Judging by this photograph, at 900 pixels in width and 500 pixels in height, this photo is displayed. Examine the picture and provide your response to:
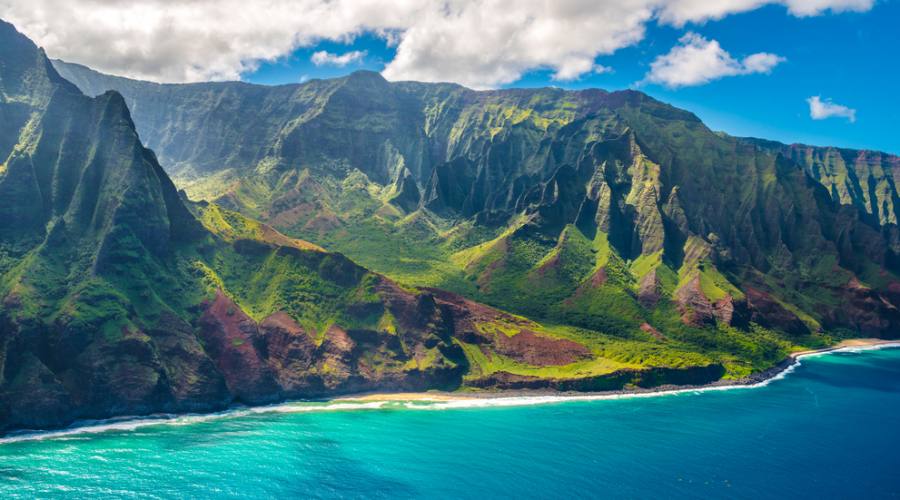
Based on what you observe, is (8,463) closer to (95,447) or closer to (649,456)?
(95,447)

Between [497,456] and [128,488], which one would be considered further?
[497,456]

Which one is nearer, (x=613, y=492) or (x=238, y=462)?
(x=613, y=492)

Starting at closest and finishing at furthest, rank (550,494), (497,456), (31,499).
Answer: (31,499), (550,494), (497,456)

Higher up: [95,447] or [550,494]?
[95,447]

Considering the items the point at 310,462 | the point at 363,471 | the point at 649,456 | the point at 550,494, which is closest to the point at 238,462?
the point at 310,462

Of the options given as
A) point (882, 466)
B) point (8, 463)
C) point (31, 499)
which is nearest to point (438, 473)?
point (31, 499)

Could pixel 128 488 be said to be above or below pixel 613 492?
above

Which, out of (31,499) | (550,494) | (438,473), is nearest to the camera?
(31,499)

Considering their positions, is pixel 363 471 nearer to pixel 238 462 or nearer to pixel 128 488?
pixel 238 462

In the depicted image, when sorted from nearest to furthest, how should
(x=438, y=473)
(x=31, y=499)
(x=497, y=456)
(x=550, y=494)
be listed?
(x=31, y=499) → (x=550, y=494) → (x=438, y=473) → (x=497, y=456)
